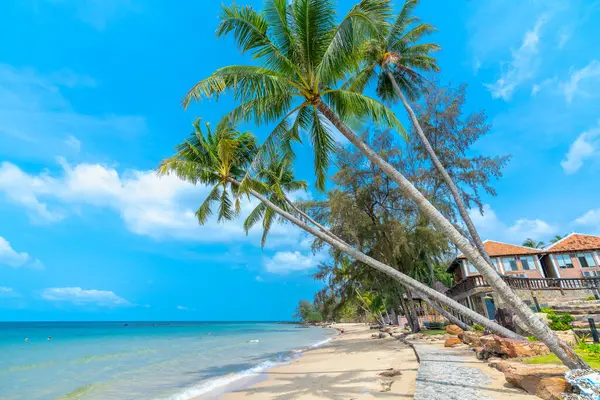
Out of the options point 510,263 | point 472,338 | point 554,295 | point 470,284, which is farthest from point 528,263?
point 472,338

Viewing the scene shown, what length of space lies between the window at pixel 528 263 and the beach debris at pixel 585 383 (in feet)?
82.7

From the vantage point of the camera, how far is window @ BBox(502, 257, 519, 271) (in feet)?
80.6

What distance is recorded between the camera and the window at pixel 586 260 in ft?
78.0

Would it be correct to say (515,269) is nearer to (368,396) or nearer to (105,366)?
(368,396)

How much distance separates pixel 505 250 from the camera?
25438 millimetres

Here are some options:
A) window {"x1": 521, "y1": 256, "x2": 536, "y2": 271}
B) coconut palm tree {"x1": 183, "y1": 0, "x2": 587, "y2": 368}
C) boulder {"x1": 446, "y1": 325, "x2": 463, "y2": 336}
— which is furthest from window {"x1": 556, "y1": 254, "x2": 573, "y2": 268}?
coconut palm tree {"x1": 183, "y1": 0, "x2": 587, "y2": 368}

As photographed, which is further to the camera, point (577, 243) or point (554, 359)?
point (577, 243)

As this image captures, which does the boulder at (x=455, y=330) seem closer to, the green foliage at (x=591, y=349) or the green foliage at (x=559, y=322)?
the green foliage at (x=559, y=322)

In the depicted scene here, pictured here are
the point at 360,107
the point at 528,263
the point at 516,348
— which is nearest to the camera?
the point at 516,348

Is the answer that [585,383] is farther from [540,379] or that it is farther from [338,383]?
[338,383]

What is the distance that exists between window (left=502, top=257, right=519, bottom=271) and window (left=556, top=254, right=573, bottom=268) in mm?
3300

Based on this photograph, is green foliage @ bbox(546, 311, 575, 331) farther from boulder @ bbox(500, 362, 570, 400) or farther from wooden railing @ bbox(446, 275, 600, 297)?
wooden railing @ bbox(446, 275, 600, 297)

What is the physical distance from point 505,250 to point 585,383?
25640 millimetres

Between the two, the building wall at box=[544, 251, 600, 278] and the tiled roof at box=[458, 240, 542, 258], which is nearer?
the building wall at box=[544, 251, 600, 278]
